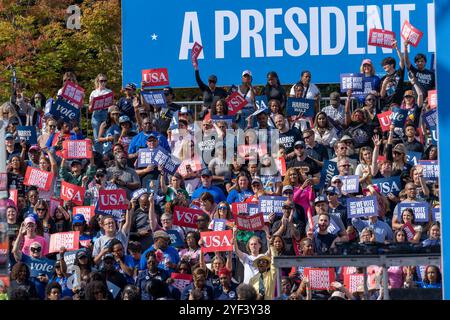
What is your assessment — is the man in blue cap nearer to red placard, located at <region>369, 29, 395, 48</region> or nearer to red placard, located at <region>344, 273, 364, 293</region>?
red placard, located at <region>344, 273, 364, 293</region>

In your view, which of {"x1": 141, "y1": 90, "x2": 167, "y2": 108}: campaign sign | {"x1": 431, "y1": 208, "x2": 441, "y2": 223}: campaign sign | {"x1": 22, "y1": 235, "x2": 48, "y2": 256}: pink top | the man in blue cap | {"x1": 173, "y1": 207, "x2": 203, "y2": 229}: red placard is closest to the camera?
{"x1": 431, "y1": 208, "x2": 441, "y2": 223}: campaign sign

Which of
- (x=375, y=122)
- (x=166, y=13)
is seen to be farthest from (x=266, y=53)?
(x=375, y=122)

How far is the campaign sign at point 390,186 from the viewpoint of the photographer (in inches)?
616

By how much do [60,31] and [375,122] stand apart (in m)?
11.6

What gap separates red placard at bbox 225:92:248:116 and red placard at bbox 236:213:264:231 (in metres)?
3.48

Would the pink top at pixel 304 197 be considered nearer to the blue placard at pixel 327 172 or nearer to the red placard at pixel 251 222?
the blue placard at pixel 327 172

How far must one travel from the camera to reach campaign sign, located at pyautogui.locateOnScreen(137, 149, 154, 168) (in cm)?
1683

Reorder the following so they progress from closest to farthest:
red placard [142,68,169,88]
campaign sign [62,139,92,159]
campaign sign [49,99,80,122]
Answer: campaign sign [62,139,92,159] → campaign sign [49,99,80,122] → red placard [142,68,169,88]

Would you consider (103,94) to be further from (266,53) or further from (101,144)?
(266,53)

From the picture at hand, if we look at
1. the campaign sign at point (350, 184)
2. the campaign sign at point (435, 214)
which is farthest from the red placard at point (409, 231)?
Result: the campaign sign at point (350, 184)

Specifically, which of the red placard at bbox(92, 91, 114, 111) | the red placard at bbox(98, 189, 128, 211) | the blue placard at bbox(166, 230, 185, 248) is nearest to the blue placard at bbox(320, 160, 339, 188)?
the blue placard at bbox(166, 230, 185, 248)

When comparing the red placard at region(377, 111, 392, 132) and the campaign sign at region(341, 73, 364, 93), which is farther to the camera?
→ the campaign sign at region(341, 73, 364, 93)

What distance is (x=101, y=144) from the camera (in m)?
18.0

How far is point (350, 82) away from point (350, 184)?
3.05 metres
